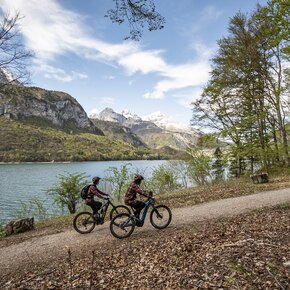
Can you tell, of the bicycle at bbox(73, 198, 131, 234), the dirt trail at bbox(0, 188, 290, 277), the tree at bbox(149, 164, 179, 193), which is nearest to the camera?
the dirt trail at bbox(0, 188, 290, 277)

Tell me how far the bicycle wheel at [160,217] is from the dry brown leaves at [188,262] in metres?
1.04

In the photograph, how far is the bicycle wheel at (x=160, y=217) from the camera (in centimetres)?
1202

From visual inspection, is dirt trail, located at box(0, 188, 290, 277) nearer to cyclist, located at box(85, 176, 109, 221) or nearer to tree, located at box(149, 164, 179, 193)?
cyclist, located at box(85, 176, 109, 221)

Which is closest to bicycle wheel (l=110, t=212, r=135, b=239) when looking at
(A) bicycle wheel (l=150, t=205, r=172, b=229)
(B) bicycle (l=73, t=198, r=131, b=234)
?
(A) bicycle wheel (l=150, t=205, r=172, b=229)

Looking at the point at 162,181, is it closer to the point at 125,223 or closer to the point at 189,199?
the point at 189,199

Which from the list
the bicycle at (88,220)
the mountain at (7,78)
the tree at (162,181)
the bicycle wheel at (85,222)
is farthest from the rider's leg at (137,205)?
the tree at (162,181)

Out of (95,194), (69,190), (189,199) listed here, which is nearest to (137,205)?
(95,194)

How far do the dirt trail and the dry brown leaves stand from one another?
92 centimetres

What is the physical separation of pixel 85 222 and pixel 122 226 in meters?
2.28

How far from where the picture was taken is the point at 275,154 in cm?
2541

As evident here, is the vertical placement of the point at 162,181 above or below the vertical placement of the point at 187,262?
above

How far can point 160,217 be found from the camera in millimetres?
12086

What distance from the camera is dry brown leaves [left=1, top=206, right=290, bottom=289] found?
5715 millimetres

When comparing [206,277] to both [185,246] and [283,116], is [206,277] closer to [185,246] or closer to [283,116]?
[185,246]
